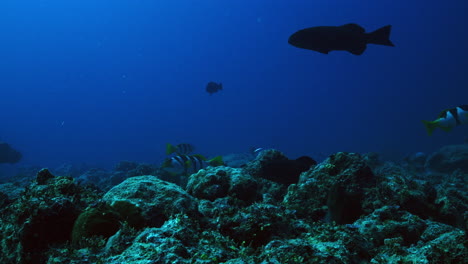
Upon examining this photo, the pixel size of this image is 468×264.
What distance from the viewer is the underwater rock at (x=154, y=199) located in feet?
10.7

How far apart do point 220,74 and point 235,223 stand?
178 meters

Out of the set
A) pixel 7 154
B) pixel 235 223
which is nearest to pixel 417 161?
pixel 235 223

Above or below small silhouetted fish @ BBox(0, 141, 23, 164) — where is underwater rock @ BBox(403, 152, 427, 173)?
below

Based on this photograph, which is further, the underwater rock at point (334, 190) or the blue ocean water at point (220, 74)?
the blue ocean water at point (220, 74)

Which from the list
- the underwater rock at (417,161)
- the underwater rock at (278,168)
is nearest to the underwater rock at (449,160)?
the underwater rock at (417,161)

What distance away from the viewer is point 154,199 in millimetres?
3641

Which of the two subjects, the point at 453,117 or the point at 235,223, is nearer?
the point at 235,223

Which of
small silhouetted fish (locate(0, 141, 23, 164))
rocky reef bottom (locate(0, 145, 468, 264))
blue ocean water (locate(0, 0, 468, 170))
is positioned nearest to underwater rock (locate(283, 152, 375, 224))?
rocky reef bottom (locate(0, 145, 468, 264))

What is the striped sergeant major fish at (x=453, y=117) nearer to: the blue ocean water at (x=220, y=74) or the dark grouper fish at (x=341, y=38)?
the dark grouper fish at (x=341, y=38)

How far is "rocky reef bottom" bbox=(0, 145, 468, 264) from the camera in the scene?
203 centimetres

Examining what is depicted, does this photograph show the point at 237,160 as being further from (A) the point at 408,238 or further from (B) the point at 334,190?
(A) the point at 408,238

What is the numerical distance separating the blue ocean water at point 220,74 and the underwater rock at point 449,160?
93.1 m

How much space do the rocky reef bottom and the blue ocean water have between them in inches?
4169

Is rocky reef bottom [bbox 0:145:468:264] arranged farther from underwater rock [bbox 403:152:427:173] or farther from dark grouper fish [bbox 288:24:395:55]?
underwater rock [bbox 403:152:427:173]
